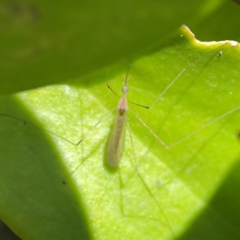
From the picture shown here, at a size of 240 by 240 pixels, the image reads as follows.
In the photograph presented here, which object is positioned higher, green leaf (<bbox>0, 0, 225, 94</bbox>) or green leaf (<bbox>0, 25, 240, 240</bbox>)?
green leaf (<bbox>0, 0, 225, 94</bbox>)

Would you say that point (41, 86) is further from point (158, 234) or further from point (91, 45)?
point (158, 234)

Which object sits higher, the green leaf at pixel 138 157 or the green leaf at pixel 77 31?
the green leaf at pixel 77 31

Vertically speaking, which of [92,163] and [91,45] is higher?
[91,45]

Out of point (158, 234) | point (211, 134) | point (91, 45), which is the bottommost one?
point (158, 234)

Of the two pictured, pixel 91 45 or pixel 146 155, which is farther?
pixel 146 155

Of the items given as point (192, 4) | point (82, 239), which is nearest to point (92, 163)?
point (82, 239)

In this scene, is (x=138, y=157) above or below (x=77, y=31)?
below

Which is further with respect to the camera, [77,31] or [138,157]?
[138,157]

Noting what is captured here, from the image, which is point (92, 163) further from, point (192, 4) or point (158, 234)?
point (192, 4)
